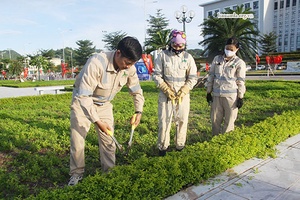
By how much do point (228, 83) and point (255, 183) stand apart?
→ 1.56m

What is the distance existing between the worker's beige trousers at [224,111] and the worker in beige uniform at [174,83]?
2.24 feet

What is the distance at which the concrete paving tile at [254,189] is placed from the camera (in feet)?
8.27

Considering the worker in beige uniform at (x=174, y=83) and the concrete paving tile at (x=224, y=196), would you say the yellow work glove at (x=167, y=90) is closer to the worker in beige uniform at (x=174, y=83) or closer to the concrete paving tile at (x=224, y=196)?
the worker in beige uniform at (x=174, y=83)

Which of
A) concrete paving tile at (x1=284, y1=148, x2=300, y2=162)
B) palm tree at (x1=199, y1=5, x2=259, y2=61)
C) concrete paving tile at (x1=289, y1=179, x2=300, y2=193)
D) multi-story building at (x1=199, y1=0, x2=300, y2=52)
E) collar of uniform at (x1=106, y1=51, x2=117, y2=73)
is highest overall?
multi-story building at (x1=199, y1=0, x2=300, y2=52)

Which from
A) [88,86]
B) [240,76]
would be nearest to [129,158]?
[88,86]

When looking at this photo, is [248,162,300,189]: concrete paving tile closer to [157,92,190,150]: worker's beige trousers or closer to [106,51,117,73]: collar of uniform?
[157,92,190,150]: worker's beige trousers

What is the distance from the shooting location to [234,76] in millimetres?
3889

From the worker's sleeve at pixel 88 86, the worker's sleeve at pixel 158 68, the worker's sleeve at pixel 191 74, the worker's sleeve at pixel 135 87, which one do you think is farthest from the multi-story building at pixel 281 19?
the worker's sleeve at pixel 88 86

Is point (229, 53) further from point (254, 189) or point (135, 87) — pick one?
point (254, 189)

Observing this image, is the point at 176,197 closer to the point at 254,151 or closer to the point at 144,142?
the point at 254,151

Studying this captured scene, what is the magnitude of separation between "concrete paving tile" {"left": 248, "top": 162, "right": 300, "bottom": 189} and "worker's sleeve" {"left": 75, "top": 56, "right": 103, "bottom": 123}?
1897 mm

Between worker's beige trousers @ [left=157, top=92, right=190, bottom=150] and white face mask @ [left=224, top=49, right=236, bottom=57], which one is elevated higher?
white face mask @ [left=224, top=49, right=236, bottom=57]

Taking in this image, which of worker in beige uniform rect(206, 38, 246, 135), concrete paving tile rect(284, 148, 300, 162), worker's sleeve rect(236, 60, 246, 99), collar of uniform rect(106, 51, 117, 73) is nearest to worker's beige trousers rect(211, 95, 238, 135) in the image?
worker in beige uniform rect(206, 38, 246, 135)

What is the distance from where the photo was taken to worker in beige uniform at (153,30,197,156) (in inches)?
135
